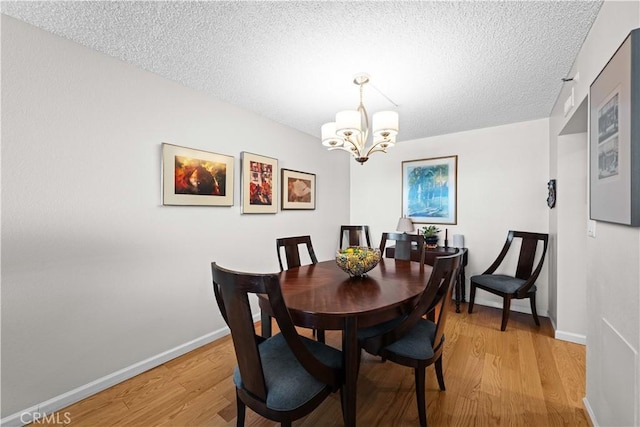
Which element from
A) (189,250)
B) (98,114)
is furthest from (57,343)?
(98,114)

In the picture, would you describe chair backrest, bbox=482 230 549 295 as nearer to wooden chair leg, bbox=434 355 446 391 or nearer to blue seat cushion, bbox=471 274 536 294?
blue seat cushion, bbox=471 274 536 294

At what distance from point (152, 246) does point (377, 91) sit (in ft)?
7.83

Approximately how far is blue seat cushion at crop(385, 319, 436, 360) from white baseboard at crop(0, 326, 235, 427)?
1865mm

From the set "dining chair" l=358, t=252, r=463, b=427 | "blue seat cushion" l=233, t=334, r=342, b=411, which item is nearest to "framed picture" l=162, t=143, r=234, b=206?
"blue seat cushion" l=233, t=334, r=342, b=411

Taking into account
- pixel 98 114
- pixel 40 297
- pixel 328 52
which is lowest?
pixel 40 297

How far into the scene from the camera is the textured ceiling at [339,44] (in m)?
1.53

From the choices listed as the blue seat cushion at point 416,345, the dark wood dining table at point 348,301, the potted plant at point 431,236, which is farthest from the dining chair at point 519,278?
the blue seat cushion at point 416,345

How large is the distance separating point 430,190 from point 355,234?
51.6 inches

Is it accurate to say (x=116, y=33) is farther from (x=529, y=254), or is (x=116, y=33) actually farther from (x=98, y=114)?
(x=529, y=254)

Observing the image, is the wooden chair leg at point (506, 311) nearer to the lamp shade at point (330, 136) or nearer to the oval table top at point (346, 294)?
the oval table top at point (346, 294)

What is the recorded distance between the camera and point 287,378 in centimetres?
125

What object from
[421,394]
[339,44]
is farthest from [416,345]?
[339,44]

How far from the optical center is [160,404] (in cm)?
179

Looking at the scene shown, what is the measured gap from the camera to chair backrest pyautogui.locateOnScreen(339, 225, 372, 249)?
4.35 metres
